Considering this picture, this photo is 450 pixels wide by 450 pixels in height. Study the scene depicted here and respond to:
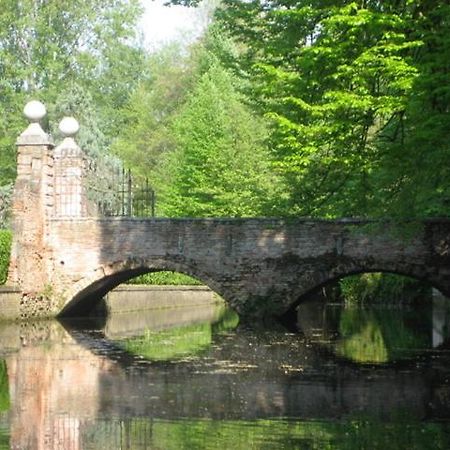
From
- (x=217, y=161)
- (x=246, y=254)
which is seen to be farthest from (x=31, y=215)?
(x=217, y=161)

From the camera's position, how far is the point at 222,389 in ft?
42.9

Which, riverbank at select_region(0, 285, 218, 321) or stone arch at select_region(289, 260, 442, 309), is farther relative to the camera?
riverbank at select_region(0, 285, 218, 321)

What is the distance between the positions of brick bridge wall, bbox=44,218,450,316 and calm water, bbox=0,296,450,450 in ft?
5.79

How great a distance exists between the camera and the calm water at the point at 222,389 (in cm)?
973

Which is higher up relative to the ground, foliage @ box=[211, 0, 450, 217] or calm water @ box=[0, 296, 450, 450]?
foliage @ box=[211, 0, 450, 217]

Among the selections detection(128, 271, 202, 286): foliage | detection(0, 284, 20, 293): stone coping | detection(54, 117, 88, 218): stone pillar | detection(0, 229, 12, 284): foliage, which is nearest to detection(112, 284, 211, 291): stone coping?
detection(128, 271, 202, 286): foliage

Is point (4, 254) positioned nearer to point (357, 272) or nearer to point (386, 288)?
point (357, 272)

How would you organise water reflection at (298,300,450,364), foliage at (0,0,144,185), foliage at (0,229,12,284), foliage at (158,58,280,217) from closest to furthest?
water reflection at (298,300,450,364) < foliage at (0,229,12,284) < foliage at (158,58,280,217) < foliage at (0,0,144,185)

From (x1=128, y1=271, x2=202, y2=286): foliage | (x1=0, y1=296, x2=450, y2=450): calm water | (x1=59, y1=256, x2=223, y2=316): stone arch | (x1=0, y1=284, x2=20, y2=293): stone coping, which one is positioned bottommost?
(x1=0, y1=296, x2=450, y2=450): calm water

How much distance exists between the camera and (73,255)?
85.6 ft

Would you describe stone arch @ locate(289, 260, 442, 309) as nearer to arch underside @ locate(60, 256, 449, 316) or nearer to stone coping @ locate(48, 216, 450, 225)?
arch underside @ locate(60, 256, 449, 316)

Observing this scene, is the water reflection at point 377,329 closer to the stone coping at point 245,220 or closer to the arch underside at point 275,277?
the arch underside at point 275,277

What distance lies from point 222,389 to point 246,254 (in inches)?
481

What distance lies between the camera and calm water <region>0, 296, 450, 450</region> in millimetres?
9734
